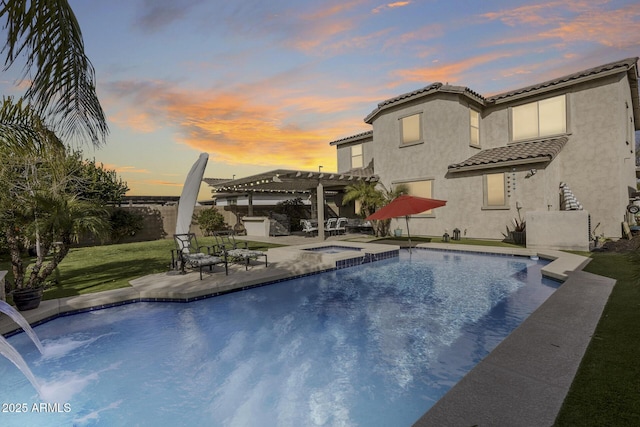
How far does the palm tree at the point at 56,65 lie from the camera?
3055 mm

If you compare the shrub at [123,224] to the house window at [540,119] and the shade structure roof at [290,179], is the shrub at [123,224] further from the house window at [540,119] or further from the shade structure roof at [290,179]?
the house window at [540,119]

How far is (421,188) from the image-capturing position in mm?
19766

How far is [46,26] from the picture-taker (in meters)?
3.26

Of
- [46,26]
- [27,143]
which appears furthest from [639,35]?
[27,143]

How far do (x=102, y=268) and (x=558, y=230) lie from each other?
1777cm

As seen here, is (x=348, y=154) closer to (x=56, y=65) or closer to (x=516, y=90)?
(x=516, y=90)

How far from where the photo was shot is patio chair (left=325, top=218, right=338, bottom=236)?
20.5 meters

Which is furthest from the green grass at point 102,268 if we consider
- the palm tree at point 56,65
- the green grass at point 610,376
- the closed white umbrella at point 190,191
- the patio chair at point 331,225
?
the green grass at point 610,376

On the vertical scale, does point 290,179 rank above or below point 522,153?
below

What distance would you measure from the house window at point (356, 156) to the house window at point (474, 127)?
876cm

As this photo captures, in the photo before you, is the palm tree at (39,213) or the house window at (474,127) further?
the house window at (474,127)

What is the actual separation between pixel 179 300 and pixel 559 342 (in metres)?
7.68

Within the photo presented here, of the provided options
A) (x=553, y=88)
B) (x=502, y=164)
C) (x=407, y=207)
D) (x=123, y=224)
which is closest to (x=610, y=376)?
(x=407, y=207)

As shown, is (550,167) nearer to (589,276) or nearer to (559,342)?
(589,276)
